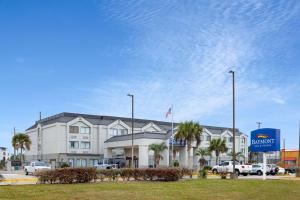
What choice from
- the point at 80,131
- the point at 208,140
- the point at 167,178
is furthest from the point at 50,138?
the point at 167,178

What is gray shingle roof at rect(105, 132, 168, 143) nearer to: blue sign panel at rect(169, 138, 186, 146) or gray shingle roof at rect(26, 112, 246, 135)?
A: blue sign panel at rect(169, 138, 186, 146)

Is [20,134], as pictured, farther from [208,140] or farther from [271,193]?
[271,193]

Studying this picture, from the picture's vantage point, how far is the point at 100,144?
78.1 m

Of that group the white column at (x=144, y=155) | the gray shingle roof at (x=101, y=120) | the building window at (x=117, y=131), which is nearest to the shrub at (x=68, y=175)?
the white column at (x=144, y=155)

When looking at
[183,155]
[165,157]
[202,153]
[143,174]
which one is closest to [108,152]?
[165,157]

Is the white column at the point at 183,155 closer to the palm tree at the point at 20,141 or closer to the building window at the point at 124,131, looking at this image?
the building window at the point at 124,131

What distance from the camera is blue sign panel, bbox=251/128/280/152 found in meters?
34.7

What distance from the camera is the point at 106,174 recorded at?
28.5m

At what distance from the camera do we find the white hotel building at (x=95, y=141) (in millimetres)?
68625

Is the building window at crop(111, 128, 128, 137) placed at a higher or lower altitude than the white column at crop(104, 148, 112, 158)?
higher

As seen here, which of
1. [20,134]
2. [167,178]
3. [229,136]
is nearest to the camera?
[167,178]

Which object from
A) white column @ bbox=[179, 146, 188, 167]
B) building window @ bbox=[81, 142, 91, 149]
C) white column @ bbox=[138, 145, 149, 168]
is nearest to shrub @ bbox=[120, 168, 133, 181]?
white column @ bbox=[138, 145, 149, 168]

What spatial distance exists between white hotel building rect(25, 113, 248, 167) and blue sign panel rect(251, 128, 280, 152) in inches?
1246

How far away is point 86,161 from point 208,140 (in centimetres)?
2534
